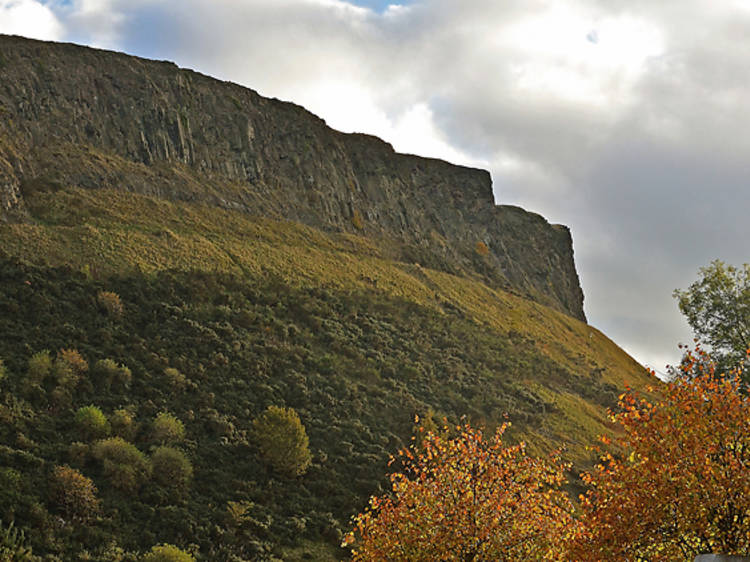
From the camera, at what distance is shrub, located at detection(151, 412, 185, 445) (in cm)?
3519

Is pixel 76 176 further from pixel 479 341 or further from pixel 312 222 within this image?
pixel 479 341

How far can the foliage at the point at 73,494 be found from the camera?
27.8 meters

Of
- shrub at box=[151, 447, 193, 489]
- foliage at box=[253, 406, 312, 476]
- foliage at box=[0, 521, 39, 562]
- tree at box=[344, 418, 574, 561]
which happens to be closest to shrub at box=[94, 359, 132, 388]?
shrub at box=[151, 447, 193, 489]

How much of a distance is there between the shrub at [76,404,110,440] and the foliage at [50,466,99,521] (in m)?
3.97

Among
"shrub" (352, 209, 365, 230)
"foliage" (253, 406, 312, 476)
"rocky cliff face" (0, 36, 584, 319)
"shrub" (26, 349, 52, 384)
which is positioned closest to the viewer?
"shrub" (26, 349, 52, 384)

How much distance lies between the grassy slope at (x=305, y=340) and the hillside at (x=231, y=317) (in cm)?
20

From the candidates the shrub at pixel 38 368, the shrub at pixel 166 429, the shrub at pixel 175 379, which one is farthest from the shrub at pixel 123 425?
the shrub at pixel 175 379

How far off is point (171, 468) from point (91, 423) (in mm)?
4540

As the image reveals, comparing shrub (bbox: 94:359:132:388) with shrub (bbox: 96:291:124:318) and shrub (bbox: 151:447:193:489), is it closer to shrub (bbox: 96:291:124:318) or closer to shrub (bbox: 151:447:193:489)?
shrub (bbox: 96:291:124:318)

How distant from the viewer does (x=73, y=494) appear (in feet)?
92.4

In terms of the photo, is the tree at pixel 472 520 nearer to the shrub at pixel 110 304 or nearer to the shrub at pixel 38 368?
the shrub at pixel 38 368

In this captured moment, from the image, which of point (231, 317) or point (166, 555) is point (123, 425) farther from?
point (231, 317)

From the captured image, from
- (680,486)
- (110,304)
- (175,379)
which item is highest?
(110,304)

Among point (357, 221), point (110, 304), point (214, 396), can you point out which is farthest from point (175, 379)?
point (357, 221)
